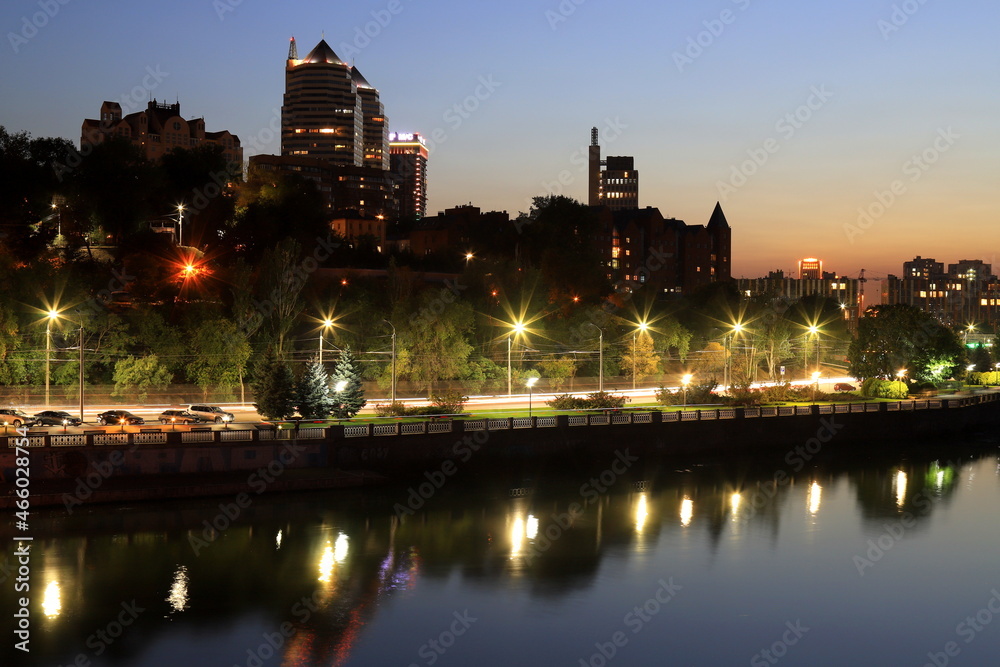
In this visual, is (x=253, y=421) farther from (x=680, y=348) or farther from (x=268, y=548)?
(x=680, y=348)

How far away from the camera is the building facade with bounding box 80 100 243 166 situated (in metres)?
158

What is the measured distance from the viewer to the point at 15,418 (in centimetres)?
4428

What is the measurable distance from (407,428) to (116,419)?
13066mm

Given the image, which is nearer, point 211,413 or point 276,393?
point 276,393

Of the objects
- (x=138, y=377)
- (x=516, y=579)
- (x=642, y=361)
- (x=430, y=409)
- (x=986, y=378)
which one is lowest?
(x=516, y=579)

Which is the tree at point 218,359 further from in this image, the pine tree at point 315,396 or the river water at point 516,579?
the river water at point 516,579

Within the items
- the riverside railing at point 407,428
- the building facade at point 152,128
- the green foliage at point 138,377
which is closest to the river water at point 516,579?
the riverside railing at point 407,428

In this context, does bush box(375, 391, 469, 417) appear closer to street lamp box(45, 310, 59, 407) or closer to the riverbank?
the riverbank

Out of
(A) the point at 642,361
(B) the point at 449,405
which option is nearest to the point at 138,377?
(B) the point at 449,405

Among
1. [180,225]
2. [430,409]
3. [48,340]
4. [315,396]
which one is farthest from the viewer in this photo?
[180,225]

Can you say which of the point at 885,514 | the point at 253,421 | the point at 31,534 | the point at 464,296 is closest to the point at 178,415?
the point at 253,421

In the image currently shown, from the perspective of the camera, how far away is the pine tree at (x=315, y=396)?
48.1 m

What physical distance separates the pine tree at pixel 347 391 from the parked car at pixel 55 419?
11.6 meters

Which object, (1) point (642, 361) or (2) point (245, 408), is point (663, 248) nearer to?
(1) point (642, 361)
